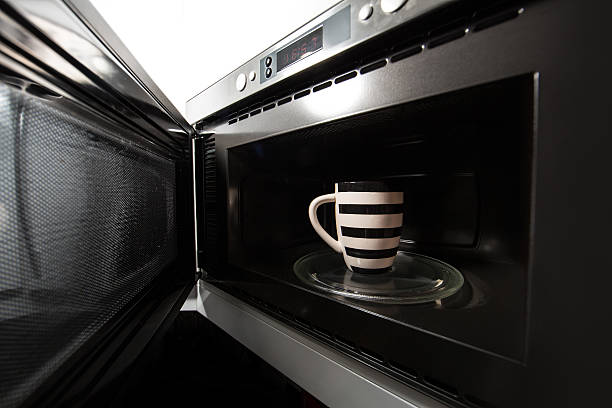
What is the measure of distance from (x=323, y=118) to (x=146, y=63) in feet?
2.49

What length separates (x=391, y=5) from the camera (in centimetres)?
24

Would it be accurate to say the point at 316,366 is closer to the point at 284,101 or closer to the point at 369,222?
the point at 369,222

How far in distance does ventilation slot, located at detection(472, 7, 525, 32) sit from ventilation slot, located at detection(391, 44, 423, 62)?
4cm

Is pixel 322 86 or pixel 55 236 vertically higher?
pixel 322 86

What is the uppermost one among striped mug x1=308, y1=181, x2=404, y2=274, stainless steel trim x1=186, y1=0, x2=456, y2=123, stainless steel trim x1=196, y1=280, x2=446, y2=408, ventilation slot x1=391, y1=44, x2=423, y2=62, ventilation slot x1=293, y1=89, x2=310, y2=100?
stainless steel trim x1=186, y1=0, x2=456, y2=123

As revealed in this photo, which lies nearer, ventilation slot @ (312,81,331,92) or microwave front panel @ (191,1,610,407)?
microwave front panel @ (191,1,610,407)

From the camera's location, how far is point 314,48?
1.02 ft

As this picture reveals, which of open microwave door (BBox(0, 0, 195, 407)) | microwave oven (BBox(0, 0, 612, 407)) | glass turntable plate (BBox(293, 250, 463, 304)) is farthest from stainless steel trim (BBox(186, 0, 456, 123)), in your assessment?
glass turntable plate (BBox(293, 250, 463, 304))

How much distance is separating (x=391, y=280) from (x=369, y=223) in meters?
0.08

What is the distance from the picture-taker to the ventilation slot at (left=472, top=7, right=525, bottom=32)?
0.60 ft

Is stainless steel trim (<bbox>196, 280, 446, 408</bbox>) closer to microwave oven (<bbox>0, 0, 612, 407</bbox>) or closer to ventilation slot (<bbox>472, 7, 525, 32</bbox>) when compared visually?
microwave oven (<bbox>0, 0, 612, 407</bbox>)

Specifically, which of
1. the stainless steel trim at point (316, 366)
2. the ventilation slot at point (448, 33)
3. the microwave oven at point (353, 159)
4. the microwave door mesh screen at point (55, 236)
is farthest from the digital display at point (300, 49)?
the stainless steel trim at point (316, 366)

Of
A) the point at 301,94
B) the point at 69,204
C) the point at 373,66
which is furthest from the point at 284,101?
the point at 69,204

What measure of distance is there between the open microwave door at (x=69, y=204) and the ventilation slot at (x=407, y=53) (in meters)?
0.26
